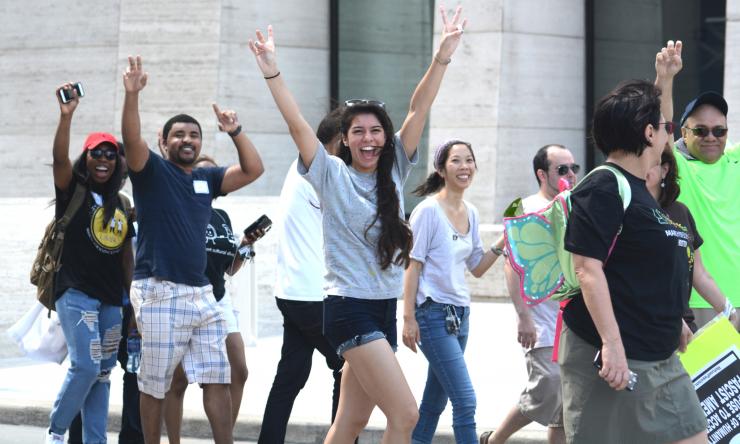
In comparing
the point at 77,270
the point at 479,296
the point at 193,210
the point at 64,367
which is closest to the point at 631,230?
the point at 193,210

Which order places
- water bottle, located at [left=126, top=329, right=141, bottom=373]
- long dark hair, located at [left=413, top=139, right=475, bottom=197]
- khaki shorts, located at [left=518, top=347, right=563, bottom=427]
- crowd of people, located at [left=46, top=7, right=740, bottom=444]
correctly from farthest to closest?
water bottle, located at [left=126, top=329, right=141, bottom=373] → long dark hair, located at [left=413, top=139, right=475, bottom=197] → khaki shorts, located at [left=518, top=347, right=563, bottom=427] → crowd of people, located at [left=46, top=7, right=740, bottom=444]

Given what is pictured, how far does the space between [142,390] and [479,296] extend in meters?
8.27

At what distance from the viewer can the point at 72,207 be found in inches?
304

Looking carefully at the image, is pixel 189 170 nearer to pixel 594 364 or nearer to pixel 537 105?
pixel 594 364

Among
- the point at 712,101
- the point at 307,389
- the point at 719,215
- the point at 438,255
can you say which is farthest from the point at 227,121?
the point at 307,389

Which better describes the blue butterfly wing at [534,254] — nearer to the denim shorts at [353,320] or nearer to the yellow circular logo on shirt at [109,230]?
the denim shorts at [353,320]

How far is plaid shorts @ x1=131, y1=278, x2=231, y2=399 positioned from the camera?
7.14 meters

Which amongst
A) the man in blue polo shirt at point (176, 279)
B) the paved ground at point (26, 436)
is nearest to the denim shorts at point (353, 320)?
the man in blue polo shirt at point (176, 279)

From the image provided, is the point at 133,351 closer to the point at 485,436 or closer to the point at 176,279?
the point at 176,279

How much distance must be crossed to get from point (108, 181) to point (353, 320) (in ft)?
8.03

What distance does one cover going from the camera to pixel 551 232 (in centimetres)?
520

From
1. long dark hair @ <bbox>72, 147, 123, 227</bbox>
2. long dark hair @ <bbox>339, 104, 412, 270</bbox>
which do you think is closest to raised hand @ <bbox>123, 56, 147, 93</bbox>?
long dark hair @ <bbox>72, 147, 123, 227</bbox>

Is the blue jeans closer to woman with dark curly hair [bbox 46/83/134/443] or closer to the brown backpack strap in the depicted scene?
woman with dark curly hair [bbox 46/83/134/443]

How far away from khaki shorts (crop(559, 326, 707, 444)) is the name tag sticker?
9.59ft
